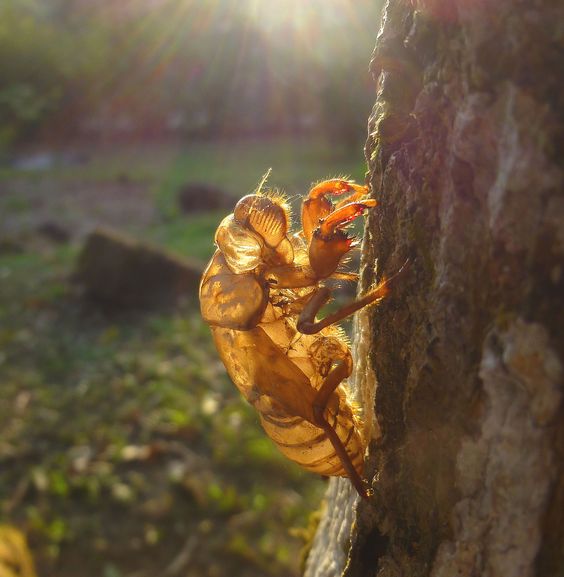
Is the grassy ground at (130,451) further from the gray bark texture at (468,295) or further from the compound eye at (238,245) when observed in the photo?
the gray bark texture at (468,295)

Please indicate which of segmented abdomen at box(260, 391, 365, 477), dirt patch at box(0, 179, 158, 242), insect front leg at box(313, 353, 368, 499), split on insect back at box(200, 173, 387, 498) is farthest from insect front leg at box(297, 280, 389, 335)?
dirt patch at box(0, 179, 158, 242)

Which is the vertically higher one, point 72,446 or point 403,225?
point 403,225

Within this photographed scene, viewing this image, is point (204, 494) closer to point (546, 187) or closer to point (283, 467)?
point (283, 467)

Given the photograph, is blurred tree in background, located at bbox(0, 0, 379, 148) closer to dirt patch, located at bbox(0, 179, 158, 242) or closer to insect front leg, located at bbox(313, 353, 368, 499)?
dirt patch, located at bbox(0, 179, 158, 242)

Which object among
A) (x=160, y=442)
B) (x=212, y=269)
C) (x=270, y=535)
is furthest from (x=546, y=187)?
(x=160, y=442)

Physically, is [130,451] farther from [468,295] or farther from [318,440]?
[468,295]

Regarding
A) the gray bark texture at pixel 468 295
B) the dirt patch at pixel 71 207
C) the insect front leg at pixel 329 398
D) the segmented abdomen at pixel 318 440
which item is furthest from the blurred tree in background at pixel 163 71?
the gray bark texture at pixel 468 295
